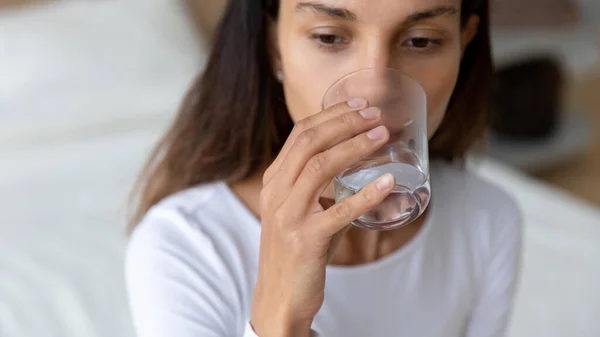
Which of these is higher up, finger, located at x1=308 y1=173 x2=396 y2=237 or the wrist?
finger, located at x1=308 y1=173 x2=396 y2=237

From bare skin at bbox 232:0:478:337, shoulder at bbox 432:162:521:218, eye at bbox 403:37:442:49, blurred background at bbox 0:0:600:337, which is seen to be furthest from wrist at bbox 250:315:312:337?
blurred background at bbox 0:0:600:337

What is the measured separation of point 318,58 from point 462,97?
1.37 ft

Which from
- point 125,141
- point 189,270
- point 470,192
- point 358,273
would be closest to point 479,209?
point 470,192

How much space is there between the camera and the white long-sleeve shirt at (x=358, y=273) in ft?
3.06

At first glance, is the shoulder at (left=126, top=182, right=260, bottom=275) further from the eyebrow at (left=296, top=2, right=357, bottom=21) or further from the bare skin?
the eyebrow at (left=296, top=2, right=357, bottom=21)

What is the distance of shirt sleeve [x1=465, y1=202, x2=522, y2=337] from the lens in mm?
1143

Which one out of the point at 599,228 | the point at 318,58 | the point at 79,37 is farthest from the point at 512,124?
the point at 318,58

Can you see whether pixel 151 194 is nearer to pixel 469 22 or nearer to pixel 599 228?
pixel 469 22

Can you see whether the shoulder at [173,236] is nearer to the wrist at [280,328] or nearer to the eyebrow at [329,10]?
the wrist at [280,328]

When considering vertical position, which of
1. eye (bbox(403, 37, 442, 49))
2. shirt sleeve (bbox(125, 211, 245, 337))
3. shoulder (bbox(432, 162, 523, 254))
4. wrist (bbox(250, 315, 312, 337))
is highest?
eye (bbox(403, 37, 442, 49))

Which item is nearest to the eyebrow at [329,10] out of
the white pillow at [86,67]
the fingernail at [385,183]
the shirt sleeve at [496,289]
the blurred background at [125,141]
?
the fingernail at [385,183]

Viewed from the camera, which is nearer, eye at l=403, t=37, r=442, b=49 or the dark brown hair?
eye at l=403, t=37, r=442, b=49

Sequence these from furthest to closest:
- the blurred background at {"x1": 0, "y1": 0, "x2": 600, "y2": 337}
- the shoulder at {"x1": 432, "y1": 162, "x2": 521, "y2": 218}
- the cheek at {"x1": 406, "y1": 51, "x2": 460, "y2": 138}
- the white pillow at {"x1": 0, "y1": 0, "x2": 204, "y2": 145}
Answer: the white pillow at {"x1": 0, "y1": 0, "x2": 204, "y2": 145}
the blurred background at {"x1": 0, "y1": 0, "x2": 600, "y2": 337}
the shoulder at {"x1": 432, "y1": 162, "x2": 521, "y2": 218}
the cheek at {"x1": 406, "y1": 51, "x2": 460, "y2": 138}

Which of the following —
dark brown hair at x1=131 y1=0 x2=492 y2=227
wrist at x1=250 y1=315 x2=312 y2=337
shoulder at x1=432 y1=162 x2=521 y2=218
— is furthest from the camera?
shoulder at x1=432 y1=162 x2=521 y2=218
